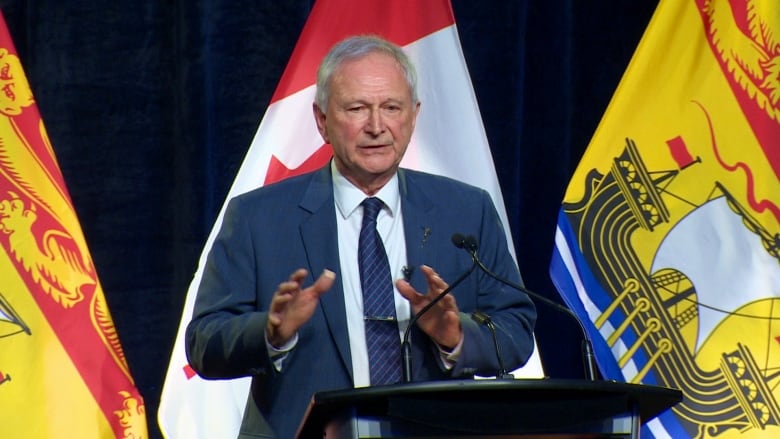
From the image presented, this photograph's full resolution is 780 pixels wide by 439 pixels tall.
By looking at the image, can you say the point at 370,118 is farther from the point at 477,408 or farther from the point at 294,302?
the point at 477,408

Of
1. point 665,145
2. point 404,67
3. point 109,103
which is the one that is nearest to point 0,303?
Result: point 109,103

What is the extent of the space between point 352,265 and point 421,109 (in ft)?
3.72

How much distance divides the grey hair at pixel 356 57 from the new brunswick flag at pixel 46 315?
36.4 inches

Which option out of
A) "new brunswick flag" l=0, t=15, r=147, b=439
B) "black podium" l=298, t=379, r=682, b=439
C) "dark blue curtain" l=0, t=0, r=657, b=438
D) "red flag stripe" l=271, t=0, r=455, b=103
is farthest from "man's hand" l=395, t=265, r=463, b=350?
"dark blue curtain" l=0, t=0, r=657, b=438

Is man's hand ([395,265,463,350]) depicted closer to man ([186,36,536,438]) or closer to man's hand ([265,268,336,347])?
man ([186,36,536,438])

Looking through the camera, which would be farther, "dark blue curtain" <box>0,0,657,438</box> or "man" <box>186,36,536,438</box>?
"dark blue curtain" <box>0,0,657,438</box>

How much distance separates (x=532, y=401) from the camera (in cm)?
155

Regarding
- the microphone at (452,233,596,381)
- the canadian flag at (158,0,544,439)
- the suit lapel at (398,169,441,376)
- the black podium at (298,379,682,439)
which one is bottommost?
the black podium at (298,379,682,439)

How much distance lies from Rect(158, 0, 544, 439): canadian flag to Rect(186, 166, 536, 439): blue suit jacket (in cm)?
86

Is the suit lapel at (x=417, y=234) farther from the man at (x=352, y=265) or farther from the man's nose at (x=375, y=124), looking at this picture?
the man's nose at (x=375, y=124)

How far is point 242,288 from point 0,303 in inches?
37.7

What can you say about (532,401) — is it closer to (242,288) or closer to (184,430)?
(242,288)

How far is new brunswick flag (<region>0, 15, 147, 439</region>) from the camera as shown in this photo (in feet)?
9.23

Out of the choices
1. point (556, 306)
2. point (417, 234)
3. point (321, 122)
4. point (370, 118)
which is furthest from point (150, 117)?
point (556, 306)
